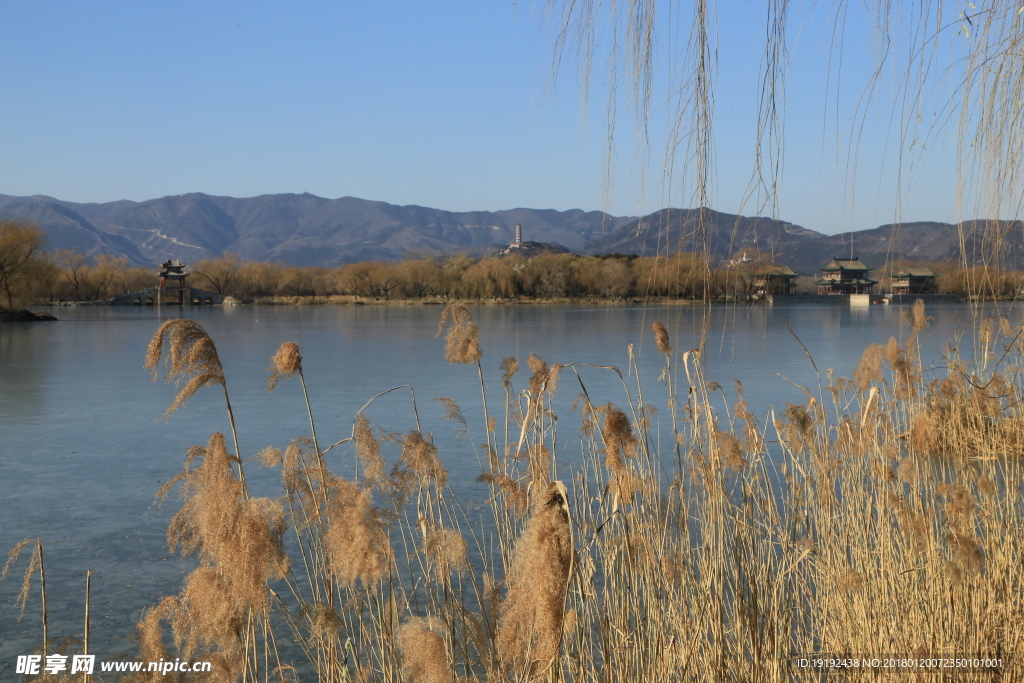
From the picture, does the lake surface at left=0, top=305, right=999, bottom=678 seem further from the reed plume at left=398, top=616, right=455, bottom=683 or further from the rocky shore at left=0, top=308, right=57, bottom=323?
the rocky shore at left=0, top=308, right=57, bottom=323

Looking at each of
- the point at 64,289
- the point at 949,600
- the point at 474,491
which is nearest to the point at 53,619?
the point at 474,491

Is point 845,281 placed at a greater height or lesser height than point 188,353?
greater

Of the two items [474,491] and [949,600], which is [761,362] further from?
[949,600]

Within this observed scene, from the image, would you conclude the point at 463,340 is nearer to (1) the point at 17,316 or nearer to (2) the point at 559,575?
(2) the point at 559,575

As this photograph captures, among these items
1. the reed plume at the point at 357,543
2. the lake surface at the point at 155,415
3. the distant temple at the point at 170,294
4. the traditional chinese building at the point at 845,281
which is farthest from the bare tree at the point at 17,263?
the traditional chinese building at the point at 845,281

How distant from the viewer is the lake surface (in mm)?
4520

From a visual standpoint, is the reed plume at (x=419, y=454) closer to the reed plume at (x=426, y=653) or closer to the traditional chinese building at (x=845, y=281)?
the reed plume at (x=426, y=653)

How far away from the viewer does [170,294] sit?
65.3m

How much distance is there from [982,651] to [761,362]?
1317cm

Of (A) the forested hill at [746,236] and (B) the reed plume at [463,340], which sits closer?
(A) the forested hill at [746,236]

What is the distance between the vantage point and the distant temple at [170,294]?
61475 mm

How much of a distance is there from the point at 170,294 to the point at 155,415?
59.7 metres

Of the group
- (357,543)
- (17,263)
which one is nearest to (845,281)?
(17,263)

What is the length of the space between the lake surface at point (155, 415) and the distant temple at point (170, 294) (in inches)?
1626
